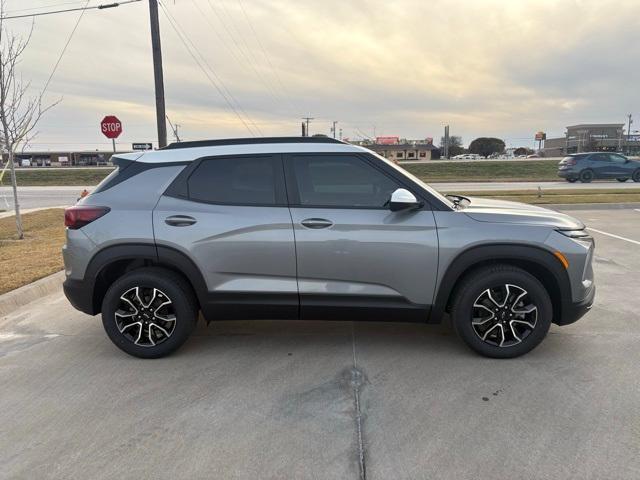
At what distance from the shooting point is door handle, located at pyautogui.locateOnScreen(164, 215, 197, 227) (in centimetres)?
375

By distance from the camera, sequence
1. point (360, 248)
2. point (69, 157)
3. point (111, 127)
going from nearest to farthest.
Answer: point (360, 248)
point (111, 127)
point (69, 157)

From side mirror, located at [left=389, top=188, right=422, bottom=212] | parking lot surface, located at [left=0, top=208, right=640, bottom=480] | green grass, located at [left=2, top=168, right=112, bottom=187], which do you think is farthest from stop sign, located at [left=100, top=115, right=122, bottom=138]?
green grass, located at [left=2, top=168, right=112, bottom=187]

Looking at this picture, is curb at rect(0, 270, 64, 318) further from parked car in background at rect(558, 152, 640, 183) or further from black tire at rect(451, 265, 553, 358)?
parked car in background at rect(558, 152, 640, 183)

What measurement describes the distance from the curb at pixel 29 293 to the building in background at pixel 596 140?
96.6 m

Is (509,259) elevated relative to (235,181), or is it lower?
lower

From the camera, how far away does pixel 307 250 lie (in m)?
3.66

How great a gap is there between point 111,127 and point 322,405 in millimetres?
17098

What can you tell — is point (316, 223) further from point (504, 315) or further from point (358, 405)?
point (504, 315)

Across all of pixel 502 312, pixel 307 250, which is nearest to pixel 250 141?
pixel 307 250

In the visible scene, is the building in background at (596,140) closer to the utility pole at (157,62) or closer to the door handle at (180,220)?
the utility pole at (157,62)

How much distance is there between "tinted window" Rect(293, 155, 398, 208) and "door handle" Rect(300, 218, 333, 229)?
15cm

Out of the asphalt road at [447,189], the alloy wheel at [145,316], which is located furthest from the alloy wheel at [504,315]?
the asphalt road at [447,189]

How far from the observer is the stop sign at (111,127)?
17.2 metres

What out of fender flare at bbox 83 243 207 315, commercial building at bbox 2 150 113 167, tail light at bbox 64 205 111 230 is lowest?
fender flare at bbox 83 243 207 315
